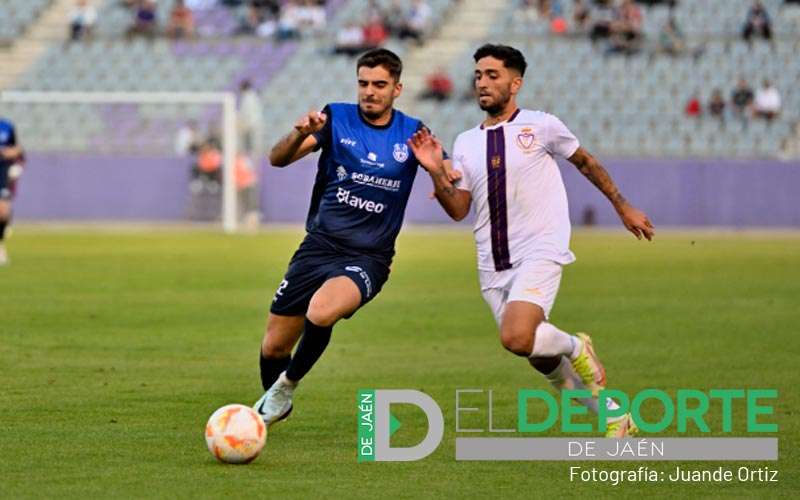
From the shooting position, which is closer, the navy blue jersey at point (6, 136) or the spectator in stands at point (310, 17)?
the navy blue jersey at point (6, 136)

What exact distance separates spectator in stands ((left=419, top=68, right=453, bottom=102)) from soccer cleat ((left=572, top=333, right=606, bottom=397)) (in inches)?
1193

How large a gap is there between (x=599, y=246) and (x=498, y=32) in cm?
1230

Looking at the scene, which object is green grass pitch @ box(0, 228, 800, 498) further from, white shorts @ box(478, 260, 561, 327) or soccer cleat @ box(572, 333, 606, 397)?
white shorts @ box(478, 260, 561, 327)

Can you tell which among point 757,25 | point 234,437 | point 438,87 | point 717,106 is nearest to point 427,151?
point 234,437

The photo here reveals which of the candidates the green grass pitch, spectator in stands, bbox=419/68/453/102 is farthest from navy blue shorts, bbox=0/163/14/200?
spectator in stands, bbox=419/68/453/102

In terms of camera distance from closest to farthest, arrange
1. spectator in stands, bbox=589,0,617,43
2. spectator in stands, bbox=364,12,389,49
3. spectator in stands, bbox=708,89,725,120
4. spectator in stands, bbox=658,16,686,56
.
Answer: spectator in stands, bbox=708,89,725,120
spectator in stands, bbox=658,16,686,56
spectator in stands, bbox=589,0,617,43
spectator in stands, bbox=364,12,389,49

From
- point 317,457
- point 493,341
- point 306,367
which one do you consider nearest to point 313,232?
point 306,367

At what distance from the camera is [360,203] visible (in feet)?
32.8

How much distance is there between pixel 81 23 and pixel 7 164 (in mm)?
20486

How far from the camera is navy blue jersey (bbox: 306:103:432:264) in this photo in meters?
9.93

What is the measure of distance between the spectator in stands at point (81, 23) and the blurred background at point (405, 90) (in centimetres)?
5

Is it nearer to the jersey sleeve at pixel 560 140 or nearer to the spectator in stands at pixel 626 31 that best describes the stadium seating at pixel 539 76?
the spectator in stands at pixel 626 31

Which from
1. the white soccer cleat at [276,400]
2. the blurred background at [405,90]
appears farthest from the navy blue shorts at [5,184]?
the white soccer cleat at [276,400]

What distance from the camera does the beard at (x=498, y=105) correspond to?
9584 millimetres
